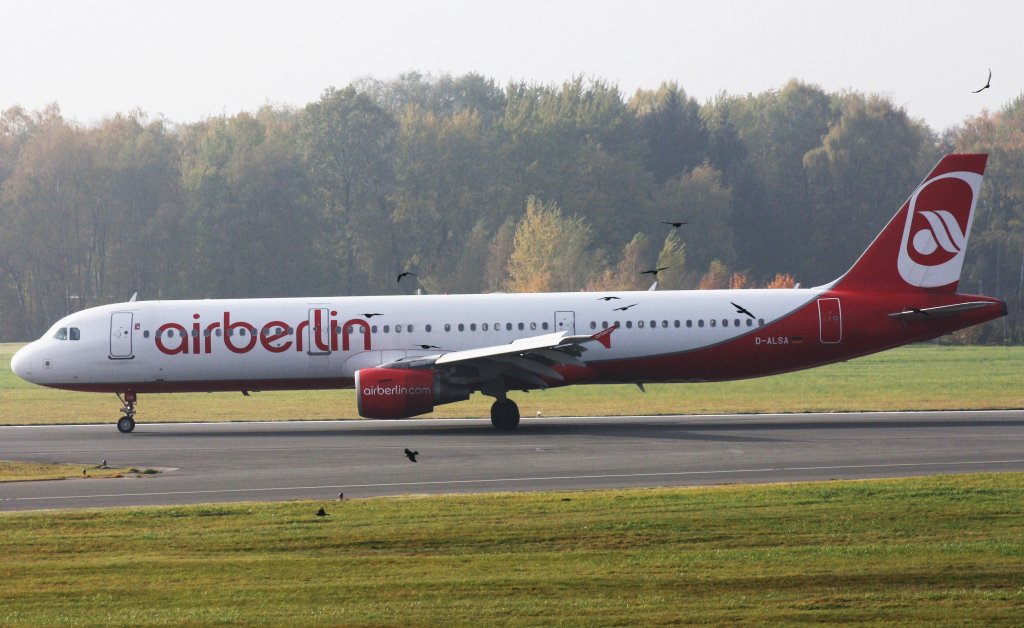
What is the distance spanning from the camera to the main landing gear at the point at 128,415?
35.5 meters

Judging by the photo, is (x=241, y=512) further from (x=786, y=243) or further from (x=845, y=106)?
(x=845, y=106)

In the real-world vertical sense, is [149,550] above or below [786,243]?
below

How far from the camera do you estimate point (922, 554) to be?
50.5 feet

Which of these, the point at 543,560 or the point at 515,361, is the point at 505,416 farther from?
the point at 543,560

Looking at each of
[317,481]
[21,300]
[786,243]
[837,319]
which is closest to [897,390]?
[837,319]

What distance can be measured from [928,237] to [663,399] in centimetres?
1082

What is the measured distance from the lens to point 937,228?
117ft

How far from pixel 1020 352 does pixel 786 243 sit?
2039 inches

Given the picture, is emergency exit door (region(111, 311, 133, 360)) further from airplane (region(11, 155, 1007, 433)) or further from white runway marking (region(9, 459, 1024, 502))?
white runway marking (region(9, 459, 1024, 502))

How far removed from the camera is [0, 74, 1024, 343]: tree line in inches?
4119

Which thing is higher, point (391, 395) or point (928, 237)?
point (928, 237)

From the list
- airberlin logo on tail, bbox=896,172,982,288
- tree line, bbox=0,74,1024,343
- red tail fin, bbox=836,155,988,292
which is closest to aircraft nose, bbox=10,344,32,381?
red tail fin, bbox=836,155,988,292

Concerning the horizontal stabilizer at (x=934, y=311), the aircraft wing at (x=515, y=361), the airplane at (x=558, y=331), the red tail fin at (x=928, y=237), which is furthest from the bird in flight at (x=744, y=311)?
the horizontal stabilizer at (x=934, y=311)

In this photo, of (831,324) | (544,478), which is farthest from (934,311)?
(544,478)
